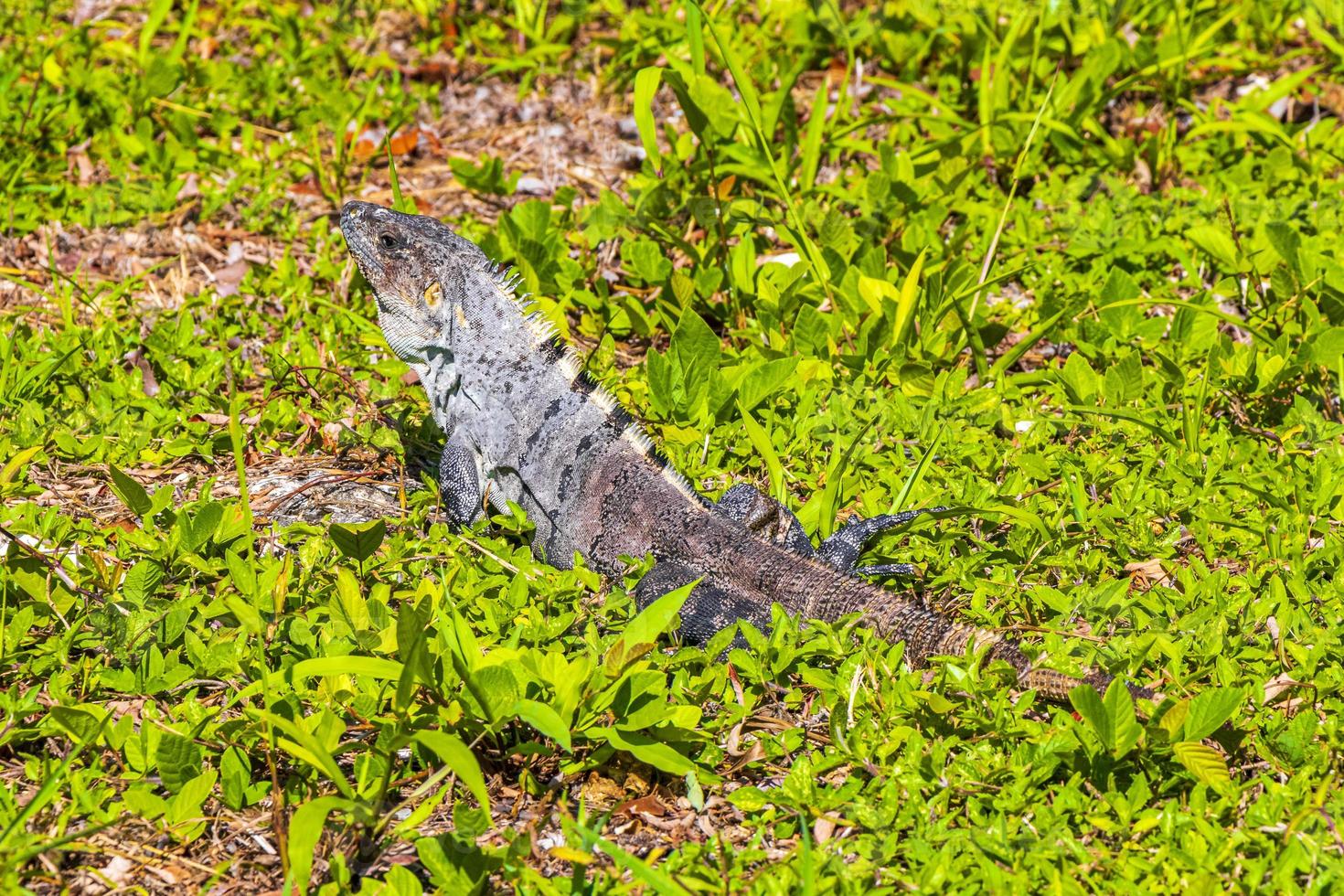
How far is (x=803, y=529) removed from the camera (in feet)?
15.5

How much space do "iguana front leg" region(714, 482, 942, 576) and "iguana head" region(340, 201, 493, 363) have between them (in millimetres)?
1405

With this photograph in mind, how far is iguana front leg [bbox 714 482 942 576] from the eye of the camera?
178 inches

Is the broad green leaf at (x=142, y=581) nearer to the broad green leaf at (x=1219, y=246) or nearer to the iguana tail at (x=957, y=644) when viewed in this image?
the iguana tail at (x=957, y=644)

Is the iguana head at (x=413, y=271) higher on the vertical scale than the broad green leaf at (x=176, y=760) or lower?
higher

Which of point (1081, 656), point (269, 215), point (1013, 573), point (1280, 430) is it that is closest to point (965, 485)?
point (1013, 573)

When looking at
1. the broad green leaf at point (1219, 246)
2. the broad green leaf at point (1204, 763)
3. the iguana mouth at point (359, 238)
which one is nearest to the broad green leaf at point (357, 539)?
the iguana mouth at point (359, 238)

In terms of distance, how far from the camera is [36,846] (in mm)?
3145

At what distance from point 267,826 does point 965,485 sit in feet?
9.47

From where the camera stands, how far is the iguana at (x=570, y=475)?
14.0 feet

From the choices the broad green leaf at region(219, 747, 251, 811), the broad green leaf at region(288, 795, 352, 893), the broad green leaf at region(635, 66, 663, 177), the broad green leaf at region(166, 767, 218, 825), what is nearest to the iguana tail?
the broad green leaf at region(288, 795, 352, 893)

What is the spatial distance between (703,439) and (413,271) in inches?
56.1

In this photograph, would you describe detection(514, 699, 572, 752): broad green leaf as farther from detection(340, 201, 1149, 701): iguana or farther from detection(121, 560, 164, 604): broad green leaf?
detection(121, 560, 164, 604): broad green leaf

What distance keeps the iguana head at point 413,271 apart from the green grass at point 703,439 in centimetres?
51

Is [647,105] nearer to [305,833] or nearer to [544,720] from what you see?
[544,720]
